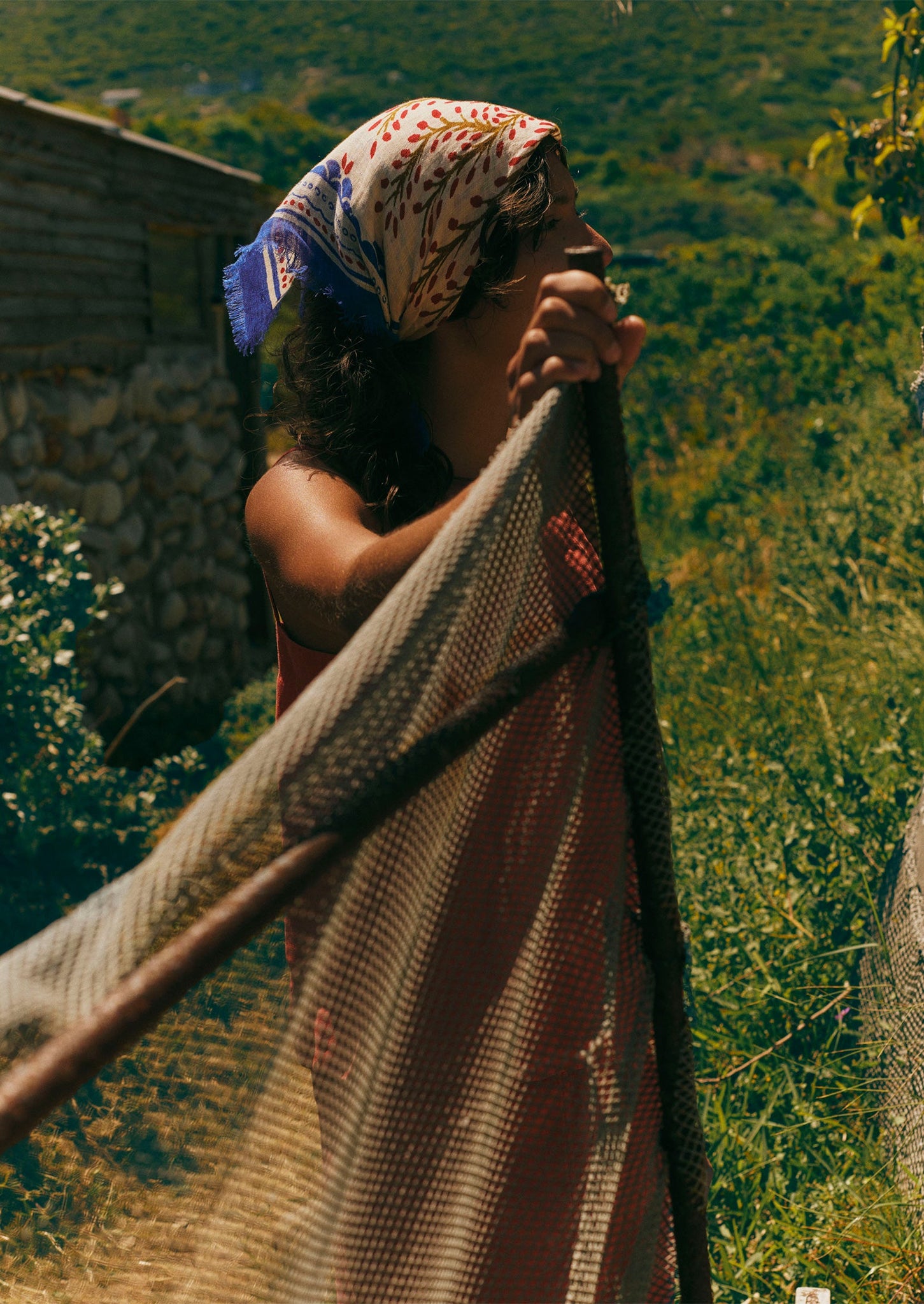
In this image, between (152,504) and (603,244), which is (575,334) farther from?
(152,504)

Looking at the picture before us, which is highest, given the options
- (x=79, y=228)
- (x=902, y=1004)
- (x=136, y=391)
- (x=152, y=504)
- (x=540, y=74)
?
(x=79, y=228)

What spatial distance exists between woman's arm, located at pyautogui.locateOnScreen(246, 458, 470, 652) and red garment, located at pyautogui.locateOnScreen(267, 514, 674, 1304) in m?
0.14

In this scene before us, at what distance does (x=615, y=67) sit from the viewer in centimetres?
4256

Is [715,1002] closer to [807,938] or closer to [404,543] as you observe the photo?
[807,938]

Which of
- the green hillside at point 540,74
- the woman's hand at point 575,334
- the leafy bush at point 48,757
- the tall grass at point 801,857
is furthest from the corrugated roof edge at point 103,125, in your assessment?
the green hillside at point 540,74

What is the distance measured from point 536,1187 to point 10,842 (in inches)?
164

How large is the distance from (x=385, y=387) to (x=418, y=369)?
0.18ft

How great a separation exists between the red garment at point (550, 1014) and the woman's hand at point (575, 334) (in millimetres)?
143

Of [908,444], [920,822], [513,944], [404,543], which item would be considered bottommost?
[908,444]

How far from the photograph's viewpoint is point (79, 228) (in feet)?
23.6

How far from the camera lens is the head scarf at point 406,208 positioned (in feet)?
4.39

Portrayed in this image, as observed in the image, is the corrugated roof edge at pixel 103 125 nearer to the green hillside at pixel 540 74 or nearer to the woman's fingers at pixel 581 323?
the woman's fingers at pixel 581 323

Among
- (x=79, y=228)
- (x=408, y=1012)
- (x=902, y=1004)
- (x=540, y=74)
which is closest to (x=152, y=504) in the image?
(x=79, y=228)

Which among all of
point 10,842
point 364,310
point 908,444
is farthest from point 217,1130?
point 908,444
